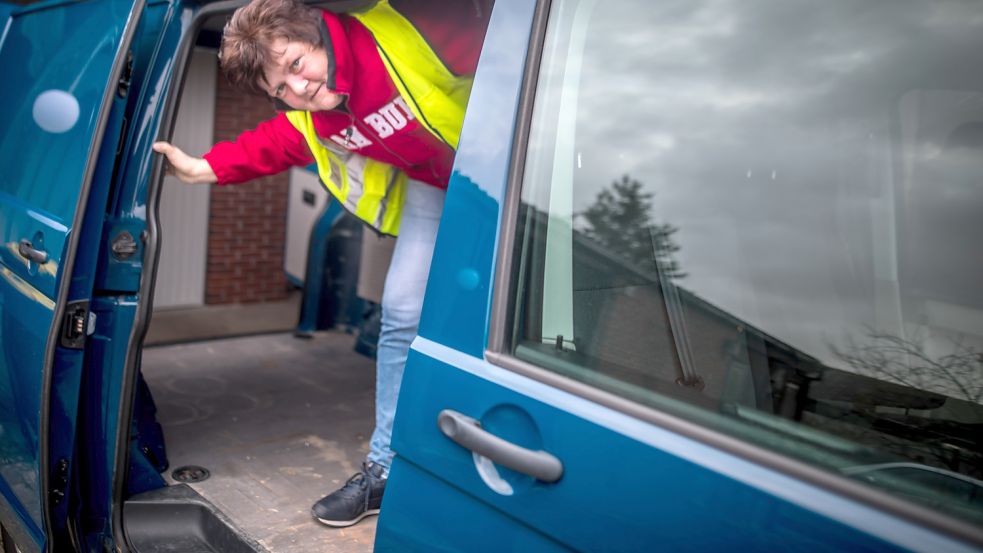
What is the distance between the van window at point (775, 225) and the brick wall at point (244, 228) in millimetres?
5722

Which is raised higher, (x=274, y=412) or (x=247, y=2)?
(x=247, y=2)

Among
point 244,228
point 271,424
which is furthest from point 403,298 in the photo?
point 244,228

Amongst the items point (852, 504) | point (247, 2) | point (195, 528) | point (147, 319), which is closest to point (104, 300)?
point (147, 319)

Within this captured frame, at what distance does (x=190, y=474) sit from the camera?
2738 mm

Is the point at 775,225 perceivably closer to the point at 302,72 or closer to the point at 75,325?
the point at 302,72

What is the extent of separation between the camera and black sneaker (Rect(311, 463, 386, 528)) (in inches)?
93.7

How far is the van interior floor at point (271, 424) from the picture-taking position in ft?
7.97

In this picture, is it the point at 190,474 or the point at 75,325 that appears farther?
the point at 190,474

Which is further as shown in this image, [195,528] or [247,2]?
[195,528]

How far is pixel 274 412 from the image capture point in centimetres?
350

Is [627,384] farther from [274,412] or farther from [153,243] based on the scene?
[274,412]

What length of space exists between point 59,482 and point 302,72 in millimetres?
1321

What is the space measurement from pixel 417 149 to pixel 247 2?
2.00 ft

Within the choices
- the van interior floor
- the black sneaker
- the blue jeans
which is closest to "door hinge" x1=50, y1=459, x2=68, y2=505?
the van interior floor
